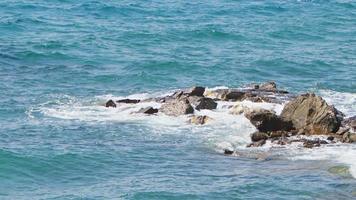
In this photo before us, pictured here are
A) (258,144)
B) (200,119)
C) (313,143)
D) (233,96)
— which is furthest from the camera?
(233,96)

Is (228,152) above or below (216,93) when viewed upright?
below

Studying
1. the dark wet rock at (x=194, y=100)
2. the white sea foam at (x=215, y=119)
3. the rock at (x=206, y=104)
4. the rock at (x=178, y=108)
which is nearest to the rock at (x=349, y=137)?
the white sea foam at (x=215, y=119)

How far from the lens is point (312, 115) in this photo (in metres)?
32.6

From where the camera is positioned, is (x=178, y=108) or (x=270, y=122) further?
(x=178, y=108)

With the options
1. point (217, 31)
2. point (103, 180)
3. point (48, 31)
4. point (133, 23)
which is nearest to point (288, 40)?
point (217, 31)

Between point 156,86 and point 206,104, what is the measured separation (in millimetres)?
7343

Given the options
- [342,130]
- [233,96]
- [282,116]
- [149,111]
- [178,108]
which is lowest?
[342,130]

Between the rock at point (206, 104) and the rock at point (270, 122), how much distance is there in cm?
388

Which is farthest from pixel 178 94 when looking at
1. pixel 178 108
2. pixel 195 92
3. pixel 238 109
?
pixel 238 109

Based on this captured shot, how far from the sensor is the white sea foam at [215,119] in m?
29.5

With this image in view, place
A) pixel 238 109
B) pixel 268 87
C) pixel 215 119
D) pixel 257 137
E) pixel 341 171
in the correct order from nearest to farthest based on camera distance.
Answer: pixel 341 171
pixel 257 137
pixel 215 119
pixel 238 109
pixel 268 87

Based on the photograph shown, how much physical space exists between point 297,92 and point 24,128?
1510 cm

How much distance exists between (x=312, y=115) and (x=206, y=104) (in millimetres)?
5524

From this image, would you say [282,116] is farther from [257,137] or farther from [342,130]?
[342,130]
